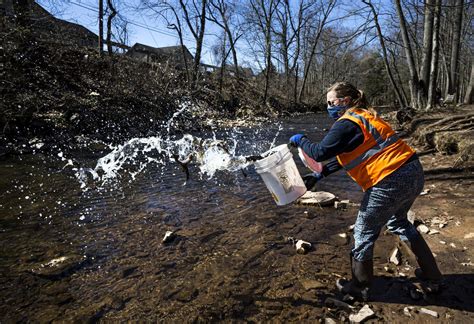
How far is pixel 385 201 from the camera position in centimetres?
251

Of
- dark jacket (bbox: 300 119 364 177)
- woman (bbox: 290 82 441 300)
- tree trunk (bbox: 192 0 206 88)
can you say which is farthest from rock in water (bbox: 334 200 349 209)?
tree trunk (bbox: 192 0 206 88)

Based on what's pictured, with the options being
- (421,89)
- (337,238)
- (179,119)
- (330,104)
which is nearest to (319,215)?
(337,238)

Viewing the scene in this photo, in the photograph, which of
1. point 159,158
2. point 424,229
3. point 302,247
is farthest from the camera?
point 159,158

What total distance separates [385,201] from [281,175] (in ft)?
3.36

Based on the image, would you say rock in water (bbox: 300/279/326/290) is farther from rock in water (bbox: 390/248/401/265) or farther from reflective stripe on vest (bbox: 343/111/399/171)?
reflective stripe on vest (bbox: 343/111/399/171)

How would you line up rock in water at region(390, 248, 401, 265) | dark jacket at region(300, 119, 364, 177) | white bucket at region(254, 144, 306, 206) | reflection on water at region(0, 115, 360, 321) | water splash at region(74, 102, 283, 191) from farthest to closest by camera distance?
1. water splash at region(74, 102, 283, 191)
2. rock in water at region(390, 248, 401, 265)
3. white bucket at region(254, 144, 306, 206)
4. reflection on water at region(0, 115, 360, 321)
5. dark jacket at region(300, 119, 364, 177)

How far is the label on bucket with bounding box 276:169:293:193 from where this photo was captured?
3209 mm

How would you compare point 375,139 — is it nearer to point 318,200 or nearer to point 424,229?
point 424,229

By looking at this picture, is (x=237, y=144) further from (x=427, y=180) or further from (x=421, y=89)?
(x=421, y=89)

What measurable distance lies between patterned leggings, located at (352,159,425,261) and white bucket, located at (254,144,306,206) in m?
0.74

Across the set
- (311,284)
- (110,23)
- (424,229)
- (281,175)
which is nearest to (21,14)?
(110,23)

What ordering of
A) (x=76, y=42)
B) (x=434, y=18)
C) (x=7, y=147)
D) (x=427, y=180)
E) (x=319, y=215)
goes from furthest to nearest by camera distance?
(x=76, y=42)
(x=434, y=18)
(x=7, y=147)
(x=427, y=180)
(x=319, y=215)

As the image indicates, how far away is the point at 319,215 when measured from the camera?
465 cm

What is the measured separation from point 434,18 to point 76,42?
1806 centimetres
